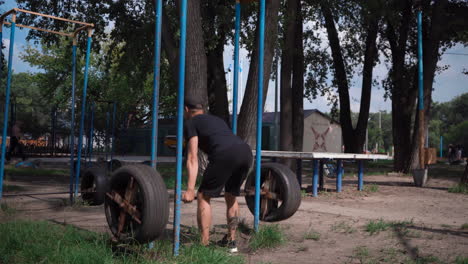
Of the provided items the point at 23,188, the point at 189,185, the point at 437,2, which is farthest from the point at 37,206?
the point at 437,2

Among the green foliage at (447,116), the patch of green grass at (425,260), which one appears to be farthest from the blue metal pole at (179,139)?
the green foliage at (447,116)

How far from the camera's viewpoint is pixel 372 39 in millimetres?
18484

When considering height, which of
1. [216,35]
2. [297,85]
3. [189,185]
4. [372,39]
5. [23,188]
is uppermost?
[372,39]

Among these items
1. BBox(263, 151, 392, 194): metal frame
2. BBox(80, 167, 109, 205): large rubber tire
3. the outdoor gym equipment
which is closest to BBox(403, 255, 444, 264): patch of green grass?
the outdoor gym equipment

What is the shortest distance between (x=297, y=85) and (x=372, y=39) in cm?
577

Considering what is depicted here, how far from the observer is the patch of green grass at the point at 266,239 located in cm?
465

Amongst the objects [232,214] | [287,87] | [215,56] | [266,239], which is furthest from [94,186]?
[215,56]

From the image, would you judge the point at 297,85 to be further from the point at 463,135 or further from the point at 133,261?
the point at 463,135

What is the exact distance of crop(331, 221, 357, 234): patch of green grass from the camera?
5.59 metres

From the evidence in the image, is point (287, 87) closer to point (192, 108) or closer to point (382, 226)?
point (382, 226)

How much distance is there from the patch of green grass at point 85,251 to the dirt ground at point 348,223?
602 mm

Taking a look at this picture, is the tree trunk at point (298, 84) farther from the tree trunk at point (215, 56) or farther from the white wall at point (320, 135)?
the white wall at point (320, 135)

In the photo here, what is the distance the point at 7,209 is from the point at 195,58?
4829mm

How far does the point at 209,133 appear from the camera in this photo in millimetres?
4230
